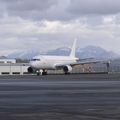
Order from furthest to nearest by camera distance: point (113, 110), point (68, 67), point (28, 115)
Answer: point (68, 67) → point (113, 110) → point (28, 115)

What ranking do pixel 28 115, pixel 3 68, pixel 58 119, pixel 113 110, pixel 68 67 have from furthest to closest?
pixel 3 68 → pixel 68 67 → pixel 113 110 → pixel 28 115 → pixel 58 119

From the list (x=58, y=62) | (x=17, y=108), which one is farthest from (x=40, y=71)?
(x=17, y=108)

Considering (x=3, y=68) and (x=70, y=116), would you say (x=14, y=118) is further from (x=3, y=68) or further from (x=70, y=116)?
(x=3, y=68)

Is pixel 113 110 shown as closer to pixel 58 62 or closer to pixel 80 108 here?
pixel 80 108

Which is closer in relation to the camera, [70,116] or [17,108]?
[70,116]

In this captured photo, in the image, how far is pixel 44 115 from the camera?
57.8 feet

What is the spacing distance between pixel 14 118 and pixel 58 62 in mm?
87456

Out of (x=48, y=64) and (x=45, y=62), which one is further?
(x=48, y=64)

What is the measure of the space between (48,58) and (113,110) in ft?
272

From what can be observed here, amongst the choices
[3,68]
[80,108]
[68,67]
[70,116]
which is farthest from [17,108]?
[3,68]

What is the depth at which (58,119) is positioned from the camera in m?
16.3

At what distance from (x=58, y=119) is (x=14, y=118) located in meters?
1.45

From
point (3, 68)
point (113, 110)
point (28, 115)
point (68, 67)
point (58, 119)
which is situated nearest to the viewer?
point (58, 119)

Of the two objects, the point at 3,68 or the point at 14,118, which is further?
the point at 3,68
